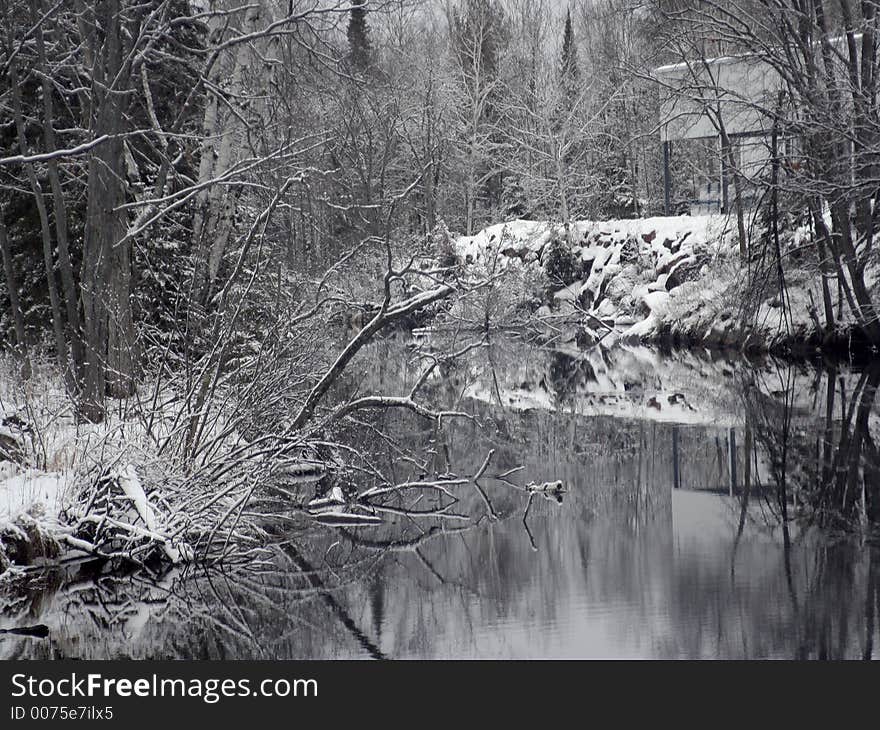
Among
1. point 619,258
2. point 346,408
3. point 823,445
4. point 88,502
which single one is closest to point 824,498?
point 823,445

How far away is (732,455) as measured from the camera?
12.2m

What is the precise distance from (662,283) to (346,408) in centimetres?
2222

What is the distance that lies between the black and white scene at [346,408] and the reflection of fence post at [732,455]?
161 millimetres

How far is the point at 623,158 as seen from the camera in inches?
1746

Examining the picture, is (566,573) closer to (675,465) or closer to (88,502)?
(88,502)

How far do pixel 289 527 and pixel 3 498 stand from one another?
2.22m

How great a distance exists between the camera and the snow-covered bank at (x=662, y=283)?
22.4m

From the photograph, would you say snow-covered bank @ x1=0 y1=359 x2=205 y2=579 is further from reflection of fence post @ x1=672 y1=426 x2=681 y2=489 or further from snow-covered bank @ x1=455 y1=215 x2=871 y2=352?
snow-covered bank @ x1=455 y1=215 x2=871 y2=352

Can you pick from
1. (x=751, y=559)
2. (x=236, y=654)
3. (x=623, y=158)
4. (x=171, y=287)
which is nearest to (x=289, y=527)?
(x=236, y=654)

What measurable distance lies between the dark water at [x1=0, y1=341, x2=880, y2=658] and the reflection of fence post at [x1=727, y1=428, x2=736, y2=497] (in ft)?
0.11

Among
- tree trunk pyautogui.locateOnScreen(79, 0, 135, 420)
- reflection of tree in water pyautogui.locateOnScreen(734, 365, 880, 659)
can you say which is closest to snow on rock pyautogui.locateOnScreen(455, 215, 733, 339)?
reflection of tree in water pyautogui.locateOnScreen(734, 365, 880, 659)

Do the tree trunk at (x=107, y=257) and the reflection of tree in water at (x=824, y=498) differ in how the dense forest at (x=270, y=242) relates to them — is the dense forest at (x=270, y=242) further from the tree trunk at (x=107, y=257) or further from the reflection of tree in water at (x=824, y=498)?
the reflection of tree in water at (x=824, y=498)

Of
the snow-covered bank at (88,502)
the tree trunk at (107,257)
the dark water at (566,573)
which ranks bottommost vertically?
the dark water at (566,573)

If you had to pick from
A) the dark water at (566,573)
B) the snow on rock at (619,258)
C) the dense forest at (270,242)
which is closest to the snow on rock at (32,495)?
the dense forest at (270,242)
